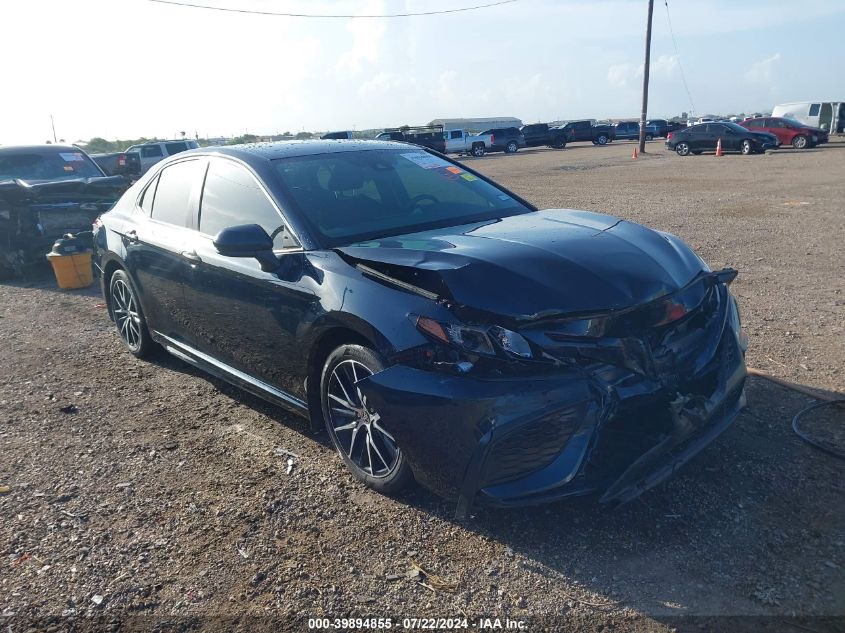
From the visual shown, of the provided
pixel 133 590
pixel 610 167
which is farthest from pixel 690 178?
pixel 133 590

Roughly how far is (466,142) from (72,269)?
123 ft

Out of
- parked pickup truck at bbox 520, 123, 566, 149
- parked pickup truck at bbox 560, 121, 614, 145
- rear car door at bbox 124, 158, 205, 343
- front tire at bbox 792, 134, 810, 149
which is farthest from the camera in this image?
parked pickup truck at bbox 560, 121, 614, 145

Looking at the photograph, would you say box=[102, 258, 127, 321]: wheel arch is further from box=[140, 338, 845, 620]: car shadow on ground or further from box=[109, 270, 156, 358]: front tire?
box=[140, 338, 845, 620]: car shadow on ground

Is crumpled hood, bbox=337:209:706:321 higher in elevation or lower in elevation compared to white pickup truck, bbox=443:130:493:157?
higher

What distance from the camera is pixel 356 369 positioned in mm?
3486

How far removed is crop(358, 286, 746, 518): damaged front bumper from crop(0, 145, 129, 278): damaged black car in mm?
8056

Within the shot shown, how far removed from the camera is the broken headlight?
2.96 meters

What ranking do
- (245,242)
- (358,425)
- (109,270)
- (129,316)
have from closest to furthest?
(358,425), (245,242), (129,316), (109,270)

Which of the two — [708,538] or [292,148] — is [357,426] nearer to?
[708,538]

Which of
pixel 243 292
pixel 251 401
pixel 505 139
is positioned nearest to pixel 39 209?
pixel 251 401

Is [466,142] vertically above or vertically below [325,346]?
below

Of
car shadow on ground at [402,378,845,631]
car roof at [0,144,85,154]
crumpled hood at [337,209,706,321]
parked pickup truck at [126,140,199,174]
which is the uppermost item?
car roof at [0,144,85,154]

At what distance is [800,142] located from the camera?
32844mm

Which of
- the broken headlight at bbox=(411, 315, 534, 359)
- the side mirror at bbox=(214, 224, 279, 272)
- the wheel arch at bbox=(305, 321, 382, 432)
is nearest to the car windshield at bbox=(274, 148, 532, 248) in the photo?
the side mirror at bbox=(214, 224, 279, 272)
